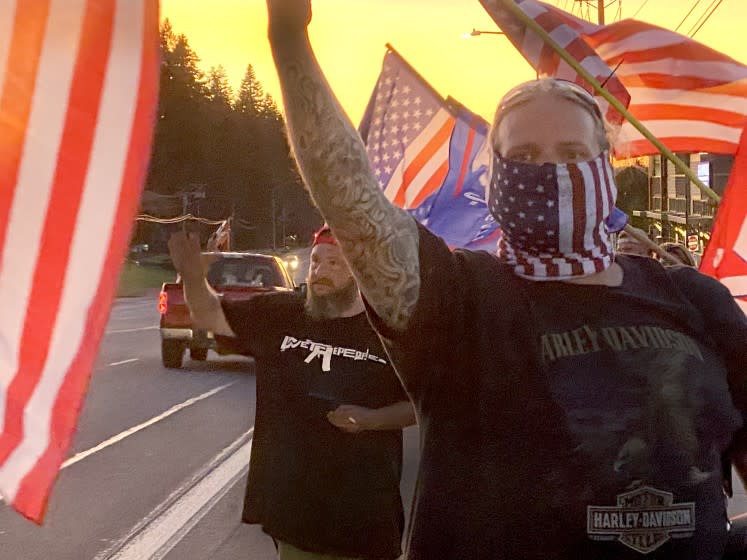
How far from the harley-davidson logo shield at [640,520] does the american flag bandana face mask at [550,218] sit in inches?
15.9

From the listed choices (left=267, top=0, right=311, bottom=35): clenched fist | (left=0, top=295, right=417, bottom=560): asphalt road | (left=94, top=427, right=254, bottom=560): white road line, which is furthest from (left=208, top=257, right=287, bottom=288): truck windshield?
(left=267, top=0, right=311, bottom=35): clenched fist

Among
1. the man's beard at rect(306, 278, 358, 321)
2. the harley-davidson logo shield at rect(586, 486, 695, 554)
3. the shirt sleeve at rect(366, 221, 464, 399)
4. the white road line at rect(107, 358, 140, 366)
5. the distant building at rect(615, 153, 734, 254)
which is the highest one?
the distant building at rect(615, 153, 734, 254)

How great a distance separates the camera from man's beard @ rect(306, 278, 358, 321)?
4.43m

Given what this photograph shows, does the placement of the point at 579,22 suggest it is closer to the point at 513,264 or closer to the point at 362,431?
the point at 362,431

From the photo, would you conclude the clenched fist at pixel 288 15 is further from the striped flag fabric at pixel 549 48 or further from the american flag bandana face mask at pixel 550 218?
the striped flag fabric at pixel 549 48

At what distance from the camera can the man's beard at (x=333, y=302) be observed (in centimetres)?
443

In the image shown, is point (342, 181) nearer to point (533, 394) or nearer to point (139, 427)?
point (533, 394)

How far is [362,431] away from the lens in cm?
417

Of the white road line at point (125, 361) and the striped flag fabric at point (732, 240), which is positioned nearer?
the striped flag fabric at point (732, 240)

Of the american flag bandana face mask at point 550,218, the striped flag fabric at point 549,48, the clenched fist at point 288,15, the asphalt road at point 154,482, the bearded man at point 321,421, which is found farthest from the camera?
the asphalt road at point 154,482

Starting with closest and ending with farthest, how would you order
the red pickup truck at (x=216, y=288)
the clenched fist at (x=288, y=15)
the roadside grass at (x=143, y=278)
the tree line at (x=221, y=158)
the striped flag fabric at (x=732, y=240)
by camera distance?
the clenched fist at (x=288, y=15) → the striped flag fabric at (x=732, y=240) → the red pickup truck at (x=216, y=288) → the roadside grass at (x=143, y=278) → the tree line at (x=221, y=158)

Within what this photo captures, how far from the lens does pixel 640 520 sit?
6.82ft

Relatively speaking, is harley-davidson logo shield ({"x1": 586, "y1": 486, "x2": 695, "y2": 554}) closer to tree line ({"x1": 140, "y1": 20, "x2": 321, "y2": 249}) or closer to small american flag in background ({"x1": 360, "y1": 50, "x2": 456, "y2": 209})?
small american flag in background ({"x1": 360, "y1": 50, "x2": 456, "y2": 209})

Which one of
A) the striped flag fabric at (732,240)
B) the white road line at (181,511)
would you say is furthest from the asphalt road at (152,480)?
the striped flag fabric at (732,240)
